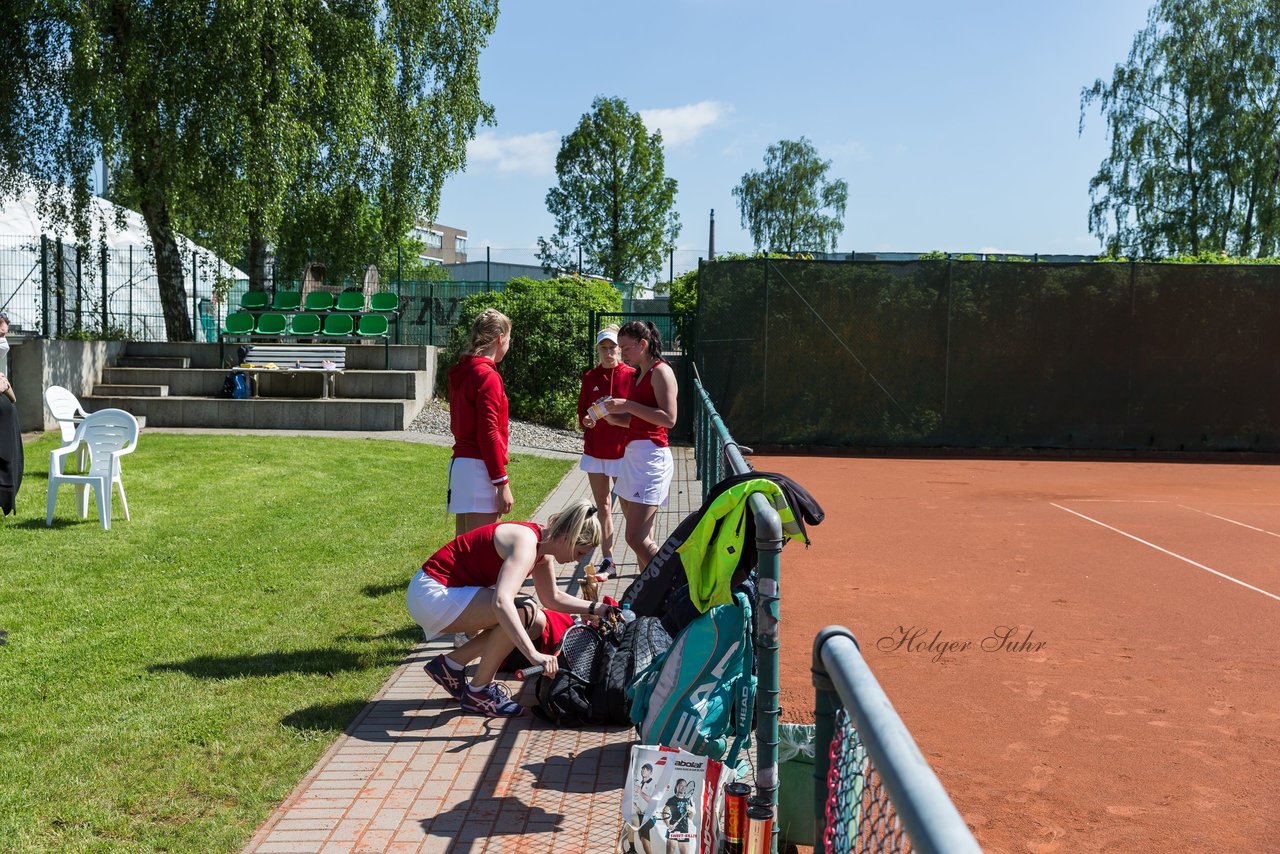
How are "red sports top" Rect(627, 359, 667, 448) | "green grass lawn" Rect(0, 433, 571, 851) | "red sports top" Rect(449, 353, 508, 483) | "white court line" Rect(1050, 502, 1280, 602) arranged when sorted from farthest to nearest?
"white court line" Rect(1050, 502, 1280, 602) < "red sports top" Rect(627, 359, 667, 448) < "red sports top" Rect(449, 353, 508, 483) < "green grass lawn" Rect(0, 433, 571, 851)

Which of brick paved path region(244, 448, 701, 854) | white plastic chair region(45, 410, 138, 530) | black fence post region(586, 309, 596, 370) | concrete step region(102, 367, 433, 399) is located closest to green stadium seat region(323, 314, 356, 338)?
concrete step region(102, 367, 433, 399)

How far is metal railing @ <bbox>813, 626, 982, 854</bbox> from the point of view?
3.70 ft

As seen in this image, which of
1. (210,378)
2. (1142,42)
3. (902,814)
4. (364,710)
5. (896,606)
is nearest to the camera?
(902,814)

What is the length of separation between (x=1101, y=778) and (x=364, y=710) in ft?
10.7

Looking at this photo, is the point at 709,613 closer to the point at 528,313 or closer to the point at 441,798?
the point at 441,798

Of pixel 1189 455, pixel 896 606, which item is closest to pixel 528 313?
pixel 1189 455

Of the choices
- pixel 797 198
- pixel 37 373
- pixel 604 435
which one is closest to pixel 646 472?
pixel 604 435

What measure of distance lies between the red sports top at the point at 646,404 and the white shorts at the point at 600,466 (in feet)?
1.58

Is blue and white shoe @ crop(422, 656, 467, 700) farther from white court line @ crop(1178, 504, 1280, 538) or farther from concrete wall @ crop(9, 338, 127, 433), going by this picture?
concrete wall @ crop(9, 338, 127, 433)

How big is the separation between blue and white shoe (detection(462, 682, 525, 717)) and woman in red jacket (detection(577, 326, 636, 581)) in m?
2.44

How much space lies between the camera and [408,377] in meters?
19.4

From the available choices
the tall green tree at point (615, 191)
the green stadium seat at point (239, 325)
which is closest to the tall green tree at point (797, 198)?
the tall green tree at point (615, 191)

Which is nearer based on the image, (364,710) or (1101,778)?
(1101,778)

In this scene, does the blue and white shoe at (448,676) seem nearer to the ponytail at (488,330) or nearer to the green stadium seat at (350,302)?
the ponytail at (488,330)
